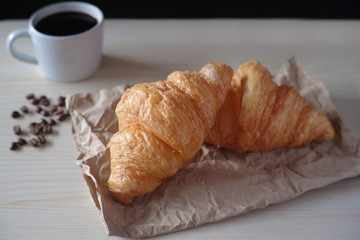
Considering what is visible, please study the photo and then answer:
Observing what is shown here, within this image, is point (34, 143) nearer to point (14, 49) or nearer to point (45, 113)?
point (45, 113)

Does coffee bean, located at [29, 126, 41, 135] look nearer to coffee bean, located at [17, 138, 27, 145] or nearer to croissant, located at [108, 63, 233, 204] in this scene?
coffee bean, located at [17, 138, 27, 145]

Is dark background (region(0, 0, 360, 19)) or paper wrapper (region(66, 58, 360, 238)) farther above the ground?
dark background (region(0, 0, 360, 19))

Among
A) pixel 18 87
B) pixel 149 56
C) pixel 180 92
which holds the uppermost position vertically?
pixel 180 92

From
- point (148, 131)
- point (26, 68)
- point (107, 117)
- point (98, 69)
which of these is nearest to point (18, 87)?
point (26, 68)

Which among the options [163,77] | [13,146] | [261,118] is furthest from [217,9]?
[13,146]

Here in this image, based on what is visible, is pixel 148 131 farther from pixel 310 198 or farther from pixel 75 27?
pixel 75 27

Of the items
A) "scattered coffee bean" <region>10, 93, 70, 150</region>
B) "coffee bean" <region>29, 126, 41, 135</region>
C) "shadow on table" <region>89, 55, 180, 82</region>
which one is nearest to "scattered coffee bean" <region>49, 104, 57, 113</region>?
"scattered coffee bean" <region>10, 93, 70, 150</region>
